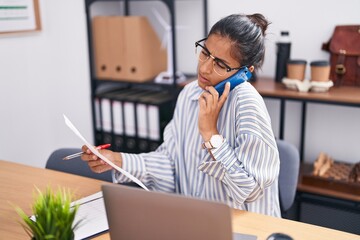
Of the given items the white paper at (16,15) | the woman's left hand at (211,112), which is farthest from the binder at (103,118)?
the woman's left hand at (211,112)

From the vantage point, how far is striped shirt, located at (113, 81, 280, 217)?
4.32ft

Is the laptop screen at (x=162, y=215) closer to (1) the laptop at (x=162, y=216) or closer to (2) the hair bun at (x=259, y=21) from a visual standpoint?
(1) the laptop at (x=162, y=216)

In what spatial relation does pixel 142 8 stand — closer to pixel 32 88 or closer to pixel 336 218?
pixel 32 88

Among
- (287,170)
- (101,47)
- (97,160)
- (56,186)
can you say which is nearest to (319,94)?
(287,170)

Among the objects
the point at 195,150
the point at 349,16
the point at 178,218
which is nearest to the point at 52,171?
the point at 195,150

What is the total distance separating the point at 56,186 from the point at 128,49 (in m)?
1.33

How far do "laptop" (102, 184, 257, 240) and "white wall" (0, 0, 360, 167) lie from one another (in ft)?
5.76

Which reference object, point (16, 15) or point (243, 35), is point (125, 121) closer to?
point (16, 15)

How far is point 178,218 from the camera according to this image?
835 millimetres

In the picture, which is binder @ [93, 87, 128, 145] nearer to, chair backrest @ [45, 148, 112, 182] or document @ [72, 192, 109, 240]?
chair backrest @ [45, 148, 112, 182]

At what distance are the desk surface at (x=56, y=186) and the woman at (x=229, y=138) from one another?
4.3 inches

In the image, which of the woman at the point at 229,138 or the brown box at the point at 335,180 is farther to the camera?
the brown box at the point at 335,180

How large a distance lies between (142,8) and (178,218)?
2286mm

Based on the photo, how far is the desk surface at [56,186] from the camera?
46.7 inches
